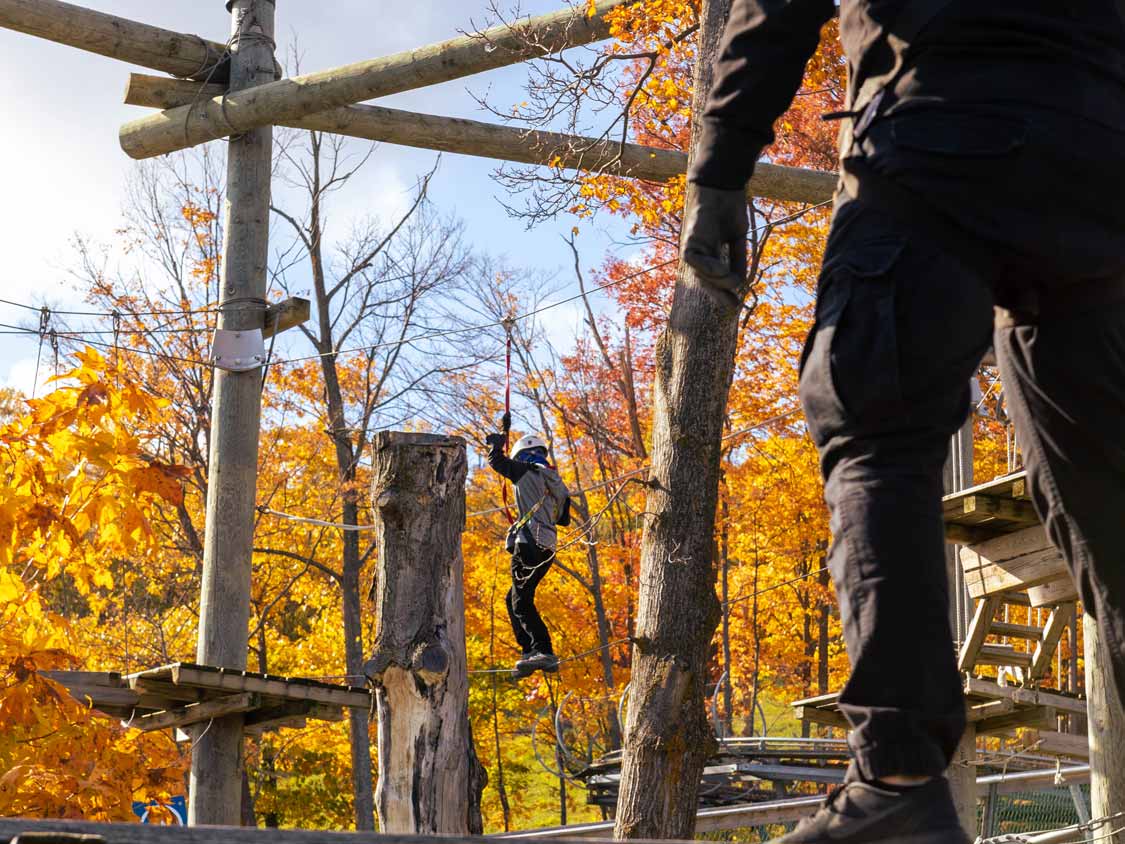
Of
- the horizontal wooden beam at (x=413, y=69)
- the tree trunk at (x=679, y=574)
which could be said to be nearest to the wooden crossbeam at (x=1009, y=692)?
the tree trunk at (x=679, y=574)

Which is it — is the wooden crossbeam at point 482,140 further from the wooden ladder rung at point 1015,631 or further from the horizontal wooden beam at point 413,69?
the wooden ladder rung at point 1015,631

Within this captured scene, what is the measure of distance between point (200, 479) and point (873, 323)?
19635 mm

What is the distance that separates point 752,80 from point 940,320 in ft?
1.61

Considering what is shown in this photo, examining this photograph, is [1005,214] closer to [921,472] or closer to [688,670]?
[921,472]

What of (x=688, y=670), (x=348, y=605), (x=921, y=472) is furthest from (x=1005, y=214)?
(x=348, y=605)

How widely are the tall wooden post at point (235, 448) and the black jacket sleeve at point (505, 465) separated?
1884mm

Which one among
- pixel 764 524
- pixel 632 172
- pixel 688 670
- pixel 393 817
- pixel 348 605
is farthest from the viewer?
pixel 764 524

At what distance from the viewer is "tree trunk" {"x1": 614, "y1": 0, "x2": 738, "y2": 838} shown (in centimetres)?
566

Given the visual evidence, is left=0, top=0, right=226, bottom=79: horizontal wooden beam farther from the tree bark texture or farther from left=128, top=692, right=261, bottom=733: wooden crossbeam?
the tree bark texture

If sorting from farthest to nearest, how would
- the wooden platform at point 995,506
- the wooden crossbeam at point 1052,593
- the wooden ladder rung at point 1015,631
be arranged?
the wooden ladder rung at point 1015,631 → the wooden crossbeam at point 1052,593 → the wooden platform at point 995,506

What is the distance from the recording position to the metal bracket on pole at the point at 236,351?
9641mm

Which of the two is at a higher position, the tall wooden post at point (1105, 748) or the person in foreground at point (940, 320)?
the person in foreground at point (940, 320)

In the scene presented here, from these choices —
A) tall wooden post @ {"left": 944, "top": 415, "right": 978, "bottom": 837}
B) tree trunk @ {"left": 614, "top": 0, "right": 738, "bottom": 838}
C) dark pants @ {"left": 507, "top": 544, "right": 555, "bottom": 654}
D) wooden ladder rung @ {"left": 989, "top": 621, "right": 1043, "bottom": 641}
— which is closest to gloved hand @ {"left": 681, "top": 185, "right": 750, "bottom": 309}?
tree trunk @ {"left": 614, "top": 0, "right": 738, "bottom": 838}

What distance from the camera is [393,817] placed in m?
4.42
